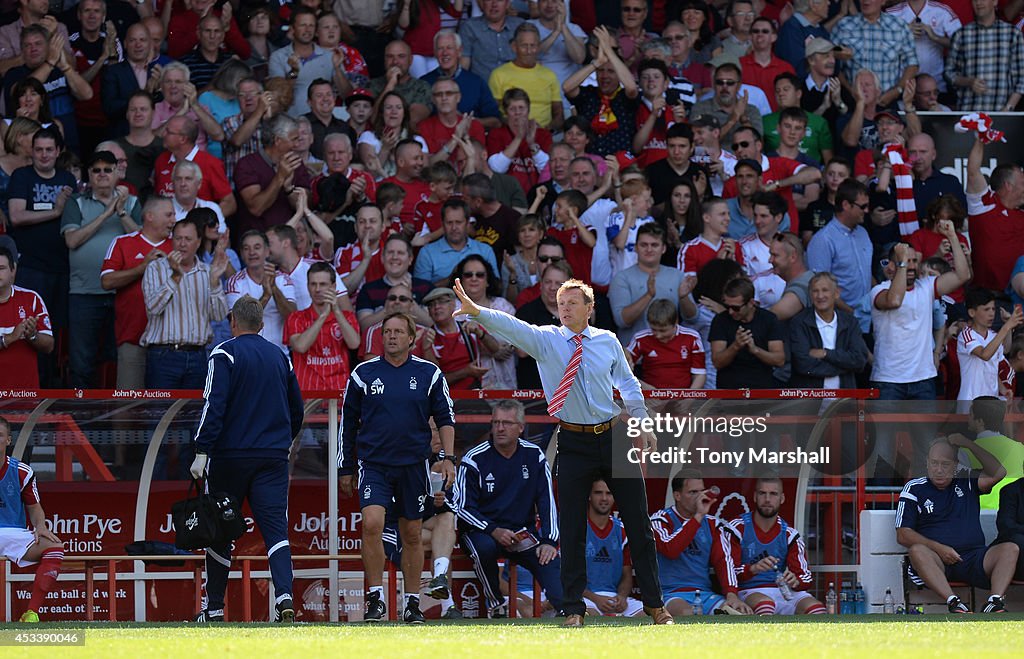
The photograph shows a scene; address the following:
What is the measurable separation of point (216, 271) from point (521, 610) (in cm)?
370

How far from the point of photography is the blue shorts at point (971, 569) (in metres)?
11.9

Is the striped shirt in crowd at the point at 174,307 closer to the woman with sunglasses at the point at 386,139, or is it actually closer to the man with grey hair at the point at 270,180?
the man with grey hair at the point at 270,180

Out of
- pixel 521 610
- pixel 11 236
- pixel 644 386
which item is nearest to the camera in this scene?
pixel 521 610

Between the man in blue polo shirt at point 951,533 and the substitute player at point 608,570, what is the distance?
189cm

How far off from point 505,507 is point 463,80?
20.0ft

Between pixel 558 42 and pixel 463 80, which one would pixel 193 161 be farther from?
pixel 558 42

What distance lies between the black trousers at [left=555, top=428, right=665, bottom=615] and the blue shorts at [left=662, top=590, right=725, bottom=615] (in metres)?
1.96

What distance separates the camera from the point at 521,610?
12.0 meters

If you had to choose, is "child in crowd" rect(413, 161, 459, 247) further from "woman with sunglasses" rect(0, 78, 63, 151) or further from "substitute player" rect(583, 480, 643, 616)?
"substitute player" rect(583, 480, 643, 616)

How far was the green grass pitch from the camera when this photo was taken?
8250 millimetres

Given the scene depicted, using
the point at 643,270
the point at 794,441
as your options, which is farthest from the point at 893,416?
the point at 643,270

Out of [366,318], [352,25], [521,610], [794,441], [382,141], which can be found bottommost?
[521,610]

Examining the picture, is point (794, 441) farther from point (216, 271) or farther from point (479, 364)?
point (216, 271)

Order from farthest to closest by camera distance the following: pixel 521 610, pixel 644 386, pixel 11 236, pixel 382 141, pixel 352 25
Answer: pixel 352 25 < pixel 382 141 < pixel 11 236 < pixel 644 386 < pixel 521 610
